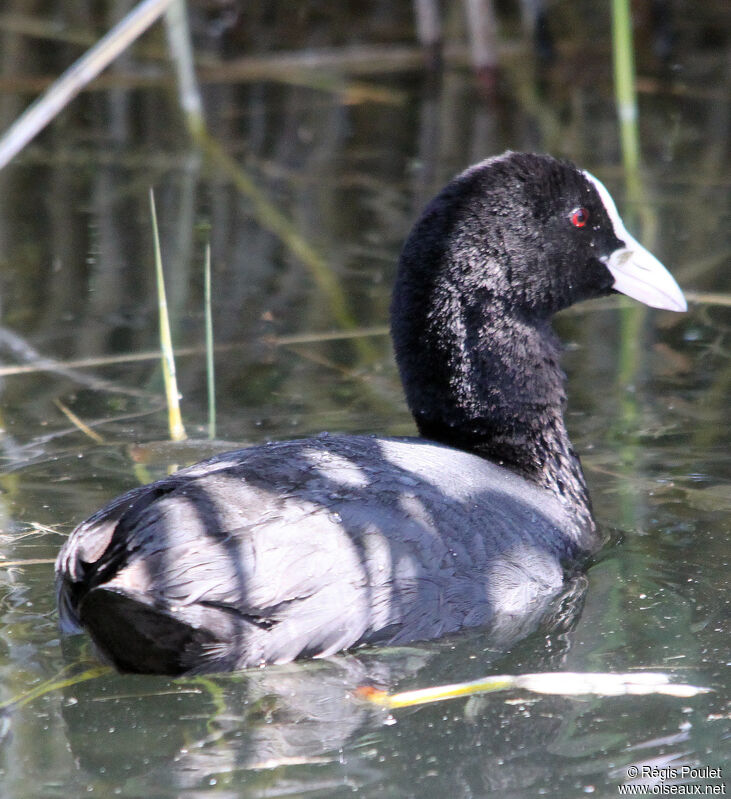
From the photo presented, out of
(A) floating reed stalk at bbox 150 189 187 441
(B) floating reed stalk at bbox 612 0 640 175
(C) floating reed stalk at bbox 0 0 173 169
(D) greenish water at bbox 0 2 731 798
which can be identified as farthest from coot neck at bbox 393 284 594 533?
(B) floating reed stalk at bbox 612 0 640 175

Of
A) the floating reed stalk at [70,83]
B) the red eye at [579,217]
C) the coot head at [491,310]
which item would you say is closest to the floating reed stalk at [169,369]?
the floating reed stalk at [70,83]

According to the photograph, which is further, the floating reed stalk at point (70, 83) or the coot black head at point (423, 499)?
the floating reed stalk at point (70, 83)

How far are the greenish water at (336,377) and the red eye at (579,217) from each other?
0.76 meters

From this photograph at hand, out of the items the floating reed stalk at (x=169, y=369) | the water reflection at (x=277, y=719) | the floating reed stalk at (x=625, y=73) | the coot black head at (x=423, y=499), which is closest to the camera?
the water reflection at (x=277, y=719)

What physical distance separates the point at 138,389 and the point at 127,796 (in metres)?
2.44

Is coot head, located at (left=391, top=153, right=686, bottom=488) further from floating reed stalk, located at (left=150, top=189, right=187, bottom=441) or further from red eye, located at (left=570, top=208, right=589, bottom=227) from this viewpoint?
floating reed stalk, located at (left=150, top=189, right=187, bottom=441)

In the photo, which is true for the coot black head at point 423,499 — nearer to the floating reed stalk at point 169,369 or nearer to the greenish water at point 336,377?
the greenish water at point 336,377

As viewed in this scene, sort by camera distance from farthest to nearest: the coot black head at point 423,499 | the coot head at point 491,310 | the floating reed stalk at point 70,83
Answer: the coot head at point 491,310 < the floating reed stalk at point 70,83 < the coot black head at point 423,499

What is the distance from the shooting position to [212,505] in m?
2.73

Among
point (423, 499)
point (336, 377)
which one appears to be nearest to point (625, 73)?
point (336, 377)

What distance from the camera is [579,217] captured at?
3738 millimetres

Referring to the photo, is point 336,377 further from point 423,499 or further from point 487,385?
point 423,499

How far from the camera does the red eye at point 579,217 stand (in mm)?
3721

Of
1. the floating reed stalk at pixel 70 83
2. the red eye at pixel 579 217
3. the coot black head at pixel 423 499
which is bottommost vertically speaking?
the coot black head at pixel 423 499
